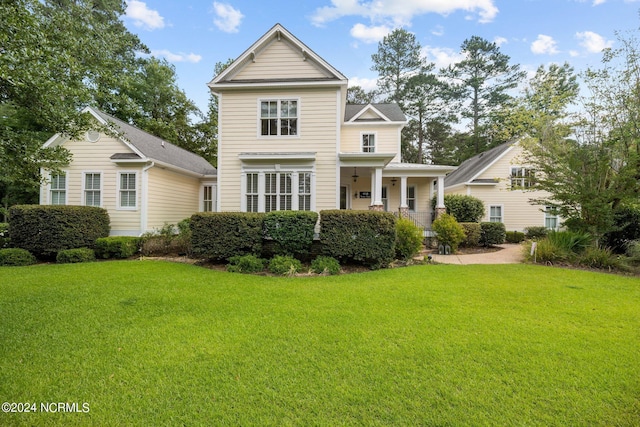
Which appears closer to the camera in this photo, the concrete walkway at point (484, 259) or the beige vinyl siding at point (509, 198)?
the concrete walkway at point (484, 259)

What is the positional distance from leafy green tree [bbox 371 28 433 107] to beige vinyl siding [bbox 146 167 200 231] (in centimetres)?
2368

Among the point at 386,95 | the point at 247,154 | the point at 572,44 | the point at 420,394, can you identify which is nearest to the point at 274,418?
the point at 420,394

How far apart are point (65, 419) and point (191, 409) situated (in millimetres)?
1005

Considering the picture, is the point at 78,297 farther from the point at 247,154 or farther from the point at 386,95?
the point at 386,95

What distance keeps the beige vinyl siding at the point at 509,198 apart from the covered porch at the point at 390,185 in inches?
152

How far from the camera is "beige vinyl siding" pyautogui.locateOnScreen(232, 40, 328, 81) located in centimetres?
1016

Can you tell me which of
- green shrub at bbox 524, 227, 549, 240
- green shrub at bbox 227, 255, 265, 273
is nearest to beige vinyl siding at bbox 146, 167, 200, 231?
green shrub at bbox 227, 255, 265, 273

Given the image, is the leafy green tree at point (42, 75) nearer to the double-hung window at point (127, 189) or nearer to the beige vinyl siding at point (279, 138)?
the beige vinyl siding at point (279, 138)

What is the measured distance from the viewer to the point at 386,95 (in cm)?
2891

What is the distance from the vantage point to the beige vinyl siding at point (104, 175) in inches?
431

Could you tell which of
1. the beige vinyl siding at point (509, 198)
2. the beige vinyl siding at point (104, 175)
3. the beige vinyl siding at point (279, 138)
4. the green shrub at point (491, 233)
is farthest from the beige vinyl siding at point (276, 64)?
the beige vinyl siding at point (509, 198)

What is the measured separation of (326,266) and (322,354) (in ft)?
14.2

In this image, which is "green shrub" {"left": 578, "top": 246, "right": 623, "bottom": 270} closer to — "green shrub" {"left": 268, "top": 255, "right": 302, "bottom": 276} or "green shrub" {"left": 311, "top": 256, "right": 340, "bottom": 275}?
"green shrub" {"left": 311, "top": 256, "right": 340, "bottom": 275}

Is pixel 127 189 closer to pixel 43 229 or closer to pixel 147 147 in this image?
pixel 147 147
